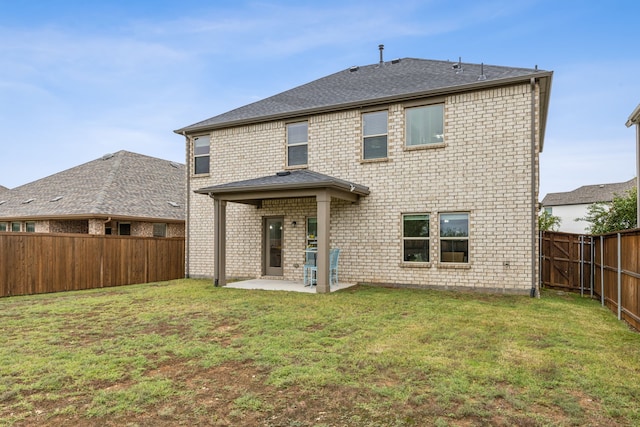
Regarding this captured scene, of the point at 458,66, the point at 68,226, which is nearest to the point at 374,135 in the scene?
the point at 458,66

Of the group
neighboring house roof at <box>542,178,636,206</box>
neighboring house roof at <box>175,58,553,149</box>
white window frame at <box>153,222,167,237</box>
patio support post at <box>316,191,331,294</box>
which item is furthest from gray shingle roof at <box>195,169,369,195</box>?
neighboring house roof at <box>542,178,636,206</box>

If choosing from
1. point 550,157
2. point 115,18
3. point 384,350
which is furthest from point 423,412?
point 550,157

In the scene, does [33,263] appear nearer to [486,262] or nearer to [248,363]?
[248,363]

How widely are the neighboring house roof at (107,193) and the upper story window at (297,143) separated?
7981 millimetres

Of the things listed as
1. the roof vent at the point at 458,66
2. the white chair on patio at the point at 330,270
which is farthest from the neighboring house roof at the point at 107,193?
the roof vent at the point at 458,66

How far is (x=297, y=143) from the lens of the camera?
1223 centimetres

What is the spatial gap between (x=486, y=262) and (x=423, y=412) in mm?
7457

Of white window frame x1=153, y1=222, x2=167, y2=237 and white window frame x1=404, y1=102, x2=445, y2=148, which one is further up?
white window frame x1=404, y1=102, x2=445, y2=148

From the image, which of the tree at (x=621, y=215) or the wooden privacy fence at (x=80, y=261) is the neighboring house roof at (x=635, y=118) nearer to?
the tree at (x=621, y=215)

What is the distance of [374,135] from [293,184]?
3.10 m

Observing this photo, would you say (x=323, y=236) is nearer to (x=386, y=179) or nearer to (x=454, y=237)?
(x=386, y=179)

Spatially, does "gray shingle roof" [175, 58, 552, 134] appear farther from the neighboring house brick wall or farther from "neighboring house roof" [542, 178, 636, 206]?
"neighboring house roof" [542, 178, 636, 206]

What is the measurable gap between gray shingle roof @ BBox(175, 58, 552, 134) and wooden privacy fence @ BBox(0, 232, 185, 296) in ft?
14.9

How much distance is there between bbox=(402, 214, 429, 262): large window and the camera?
10422mm
